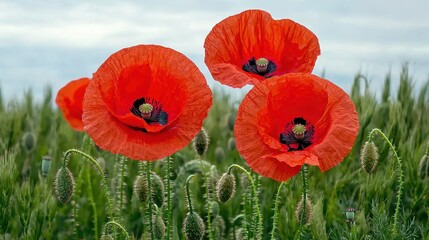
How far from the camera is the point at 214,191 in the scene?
353cm

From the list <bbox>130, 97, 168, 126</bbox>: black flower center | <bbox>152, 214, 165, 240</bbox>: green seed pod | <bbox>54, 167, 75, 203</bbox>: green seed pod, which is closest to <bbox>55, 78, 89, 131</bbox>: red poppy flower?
<bbox>54, 167, 75, 203</bbox>: green seed pod

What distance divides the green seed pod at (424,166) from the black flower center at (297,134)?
958 millimetres

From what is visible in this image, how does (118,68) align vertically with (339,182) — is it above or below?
above

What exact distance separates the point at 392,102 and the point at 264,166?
2065mm

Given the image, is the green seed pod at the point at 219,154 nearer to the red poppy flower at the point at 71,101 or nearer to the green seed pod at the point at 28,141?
the red poppy flower at the point at 71,101

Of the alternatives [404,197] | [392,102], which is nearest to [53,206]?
[404,197]

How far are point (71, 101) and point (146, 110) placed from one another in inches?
76.7

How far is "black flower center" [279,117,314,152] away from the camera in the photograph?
101 inches

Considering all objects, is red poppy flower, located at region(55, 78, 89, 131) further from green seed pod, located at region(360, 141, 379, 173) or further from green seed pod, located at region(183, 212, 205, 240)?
green seed pod, located at region(360, 141, 379, 173)

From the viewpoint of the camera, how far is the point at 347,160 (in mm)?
3926

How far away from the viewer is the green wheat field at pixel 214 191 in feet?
10.1

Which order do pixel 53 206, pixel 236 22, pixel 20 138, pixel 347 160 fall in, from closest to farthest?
pixel 236 22, pixel 53 206, pixel 347 160, pixel 20 138

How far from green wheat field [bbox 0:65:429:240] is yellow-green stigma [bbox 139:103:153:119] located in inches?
9.8

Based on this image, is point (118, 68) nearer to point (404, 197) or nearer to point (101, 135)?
point (101, 135)
